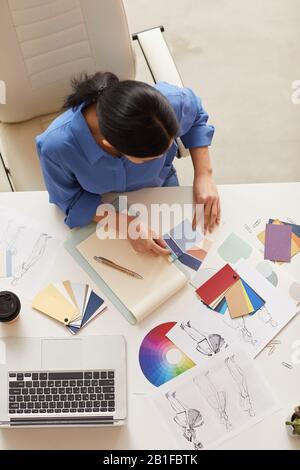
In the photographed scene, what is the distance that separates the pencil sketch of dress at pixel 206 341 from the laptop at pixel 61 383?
6.4 inches

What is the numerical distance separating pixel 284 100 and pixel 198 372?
1.44m

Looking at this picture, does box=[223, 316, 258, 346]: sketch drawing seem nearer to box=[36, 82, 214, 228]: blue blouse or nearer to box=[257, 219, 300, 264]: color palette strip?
box=[257, 219, 300, 264]: color palette strip

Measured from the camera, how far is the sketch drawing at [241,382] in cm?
122

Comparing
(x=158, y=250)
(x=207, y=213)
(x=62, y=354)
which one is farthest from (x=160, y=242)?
(x=62, y=354)

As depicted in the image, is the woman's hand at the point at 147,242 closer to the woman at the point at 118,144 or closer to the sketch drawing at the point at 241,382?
the woman at the point at 118,144

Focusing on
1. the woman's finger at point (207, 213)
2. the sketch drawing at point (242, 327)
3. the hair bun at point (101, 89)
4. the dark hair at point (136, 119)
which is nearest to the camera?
the dark hair at point (136, 119)

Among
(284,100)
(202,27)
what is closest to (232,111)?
(284,100)

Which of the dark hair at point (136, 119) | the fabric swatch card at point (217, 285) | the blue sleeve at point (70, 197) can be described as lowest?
the fabric swatch card at point (217, 285)

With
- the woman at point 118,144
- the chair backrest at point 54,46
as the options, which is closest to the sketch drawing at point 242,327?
the woman at point 118,144

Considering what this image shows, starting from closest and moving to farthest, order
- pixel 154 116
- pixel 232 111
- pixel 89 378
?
pixel 154 116 → pixel 89 378 → pixel 232 111

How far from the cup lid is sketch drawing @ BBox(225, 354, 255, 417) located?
1.64 feet

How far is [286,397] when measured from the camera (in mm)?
1227

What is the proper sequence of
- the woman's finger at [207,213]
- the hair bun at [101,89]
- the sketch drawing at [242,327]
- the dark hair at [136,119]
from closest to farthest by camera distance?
1. the dark hair at [136,119]
2. the hair bun at [101,89]
3. the sketch drawing at [242,327]
4. the woman's finger at [207,213]

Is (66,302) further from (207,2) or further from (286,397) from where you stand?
(207,2)
